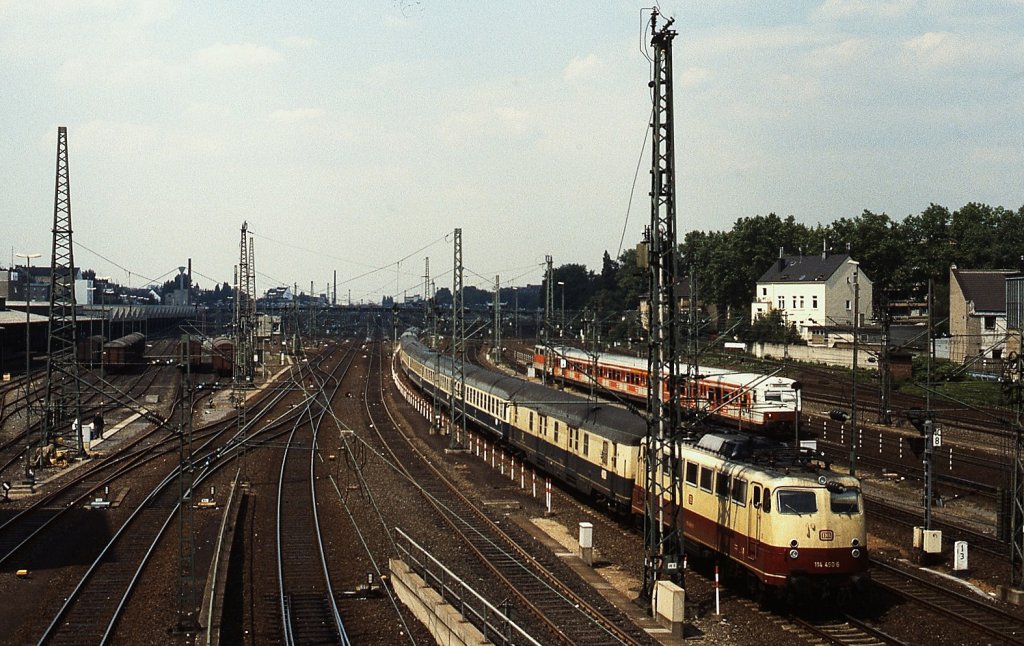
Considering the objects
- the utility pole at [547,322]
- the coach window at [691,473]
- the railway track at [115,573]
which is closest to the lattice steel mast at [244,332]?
the utility pole at [547,322]

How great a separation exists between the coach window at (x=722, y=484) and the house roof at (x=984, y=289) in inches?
1975

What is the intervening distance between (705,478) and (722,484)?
849mm

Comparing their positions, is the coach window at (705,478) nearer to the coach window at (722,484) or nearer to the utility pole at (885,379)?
the coach window at (722,484)

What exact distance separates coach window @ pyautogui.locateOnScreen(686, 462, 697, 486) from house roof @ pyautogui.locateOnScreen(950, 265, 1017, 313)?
161ft

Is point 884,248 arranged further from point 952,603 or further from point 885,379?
point 952,603

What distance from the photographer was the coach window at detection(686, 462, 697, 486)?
2166cm

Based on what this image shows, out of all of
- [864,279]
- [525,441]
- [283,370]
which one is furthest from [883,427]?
[283,370]

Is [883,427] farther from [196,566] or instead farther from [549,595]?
[196,566]

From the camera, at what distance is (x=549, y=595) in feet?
65.4

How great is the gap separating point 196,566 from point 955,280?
57502 millimetres

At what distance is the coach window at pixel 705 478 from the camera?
20922 mm

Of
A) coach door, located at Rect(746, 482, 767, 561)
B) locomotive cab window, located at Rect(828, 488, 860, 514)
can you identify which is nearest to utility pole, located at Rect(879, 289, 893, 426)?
locomotive cab window, located at Rect(828, 488, 860, 514)

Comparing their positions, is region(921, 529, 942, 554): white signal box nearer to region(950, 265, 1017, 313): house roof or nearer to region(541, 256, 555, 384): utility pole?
region(541, 256, 555, 384): utility pole

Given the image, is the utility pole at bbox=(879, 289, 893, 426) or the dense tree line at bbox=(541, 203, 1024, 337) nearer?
the utility pole at bbox=(879, 289, 893, 426)
